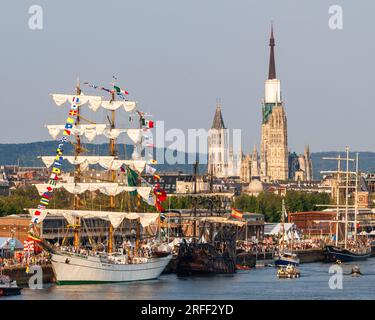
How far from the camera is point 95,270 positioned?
68.9 m

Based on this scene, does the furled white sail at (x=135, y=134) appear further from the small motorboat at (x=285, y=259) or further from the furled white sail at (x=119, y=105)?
the small motorboat at (x=285, y=259)

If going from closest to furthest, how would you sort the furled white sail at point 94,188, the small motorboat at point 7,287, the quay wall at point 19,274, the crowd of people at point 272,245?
the small motorboat at point 7,287, the quay wall at point 19,274, the furled white sail at point 94,188, the crowd of people at point 272,245

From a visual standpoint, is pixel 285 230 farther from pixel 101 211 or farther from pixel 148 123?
pixel 101 211

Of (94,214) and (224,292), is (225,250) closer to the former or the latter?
(94,214)

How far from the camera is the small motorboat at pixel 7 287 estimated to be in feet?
188

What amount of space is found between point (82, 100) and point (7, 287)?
739 inches

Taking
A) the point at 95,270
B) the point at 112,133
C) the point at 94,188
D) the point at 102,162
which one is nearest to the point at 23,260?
the point at 95,270

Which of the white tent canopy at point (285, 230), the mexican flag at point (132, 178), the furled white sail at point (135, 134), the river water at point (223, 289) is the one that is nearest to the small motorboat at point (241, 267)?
the river water at point (223, 289)

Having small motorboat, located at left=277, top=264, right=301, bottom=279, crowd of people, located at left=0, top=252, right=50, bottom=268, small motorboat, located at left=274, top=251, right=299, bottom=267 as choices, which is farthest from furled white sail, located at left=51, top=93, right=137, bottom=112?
small motorboat, located at left=274, top=251, right=299, bottom=267

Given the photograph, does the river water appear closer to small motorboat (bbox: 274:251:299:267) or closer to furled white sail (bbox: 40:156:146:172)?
furled white sail (bbox: 40:156:146:172)

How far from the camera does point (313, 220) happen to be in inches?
5517

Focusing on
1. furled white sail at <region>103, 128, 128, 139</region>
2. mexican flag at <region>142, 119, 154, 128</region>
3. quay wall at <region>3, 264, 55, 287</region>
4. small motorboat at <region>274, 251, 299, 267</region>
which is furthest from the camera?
small motorboat at <region>274, 251, 299, 267</region>

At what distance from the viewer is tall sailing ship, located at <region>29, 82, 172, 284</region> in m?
67.9

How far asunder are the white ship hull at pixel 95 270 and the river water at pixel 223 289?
2.76 feet
